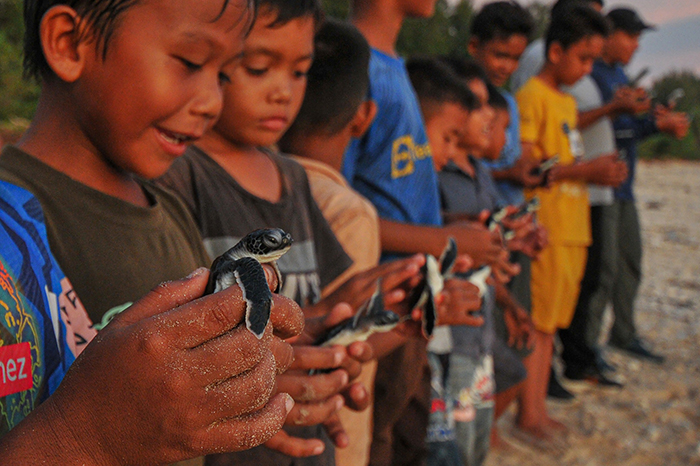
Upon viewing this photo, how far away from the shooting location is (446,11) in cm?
1988

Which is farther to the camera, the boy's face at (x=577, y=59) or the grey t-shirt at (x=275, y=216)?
the boy's face at (x=577, y=59)

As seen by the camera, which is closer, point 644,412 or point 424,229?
point 424,229

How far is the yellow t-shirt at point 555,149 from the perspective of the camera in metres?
3.94

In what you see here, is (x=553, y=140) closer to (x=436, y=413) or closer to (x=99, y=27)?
(x=436, y=413)

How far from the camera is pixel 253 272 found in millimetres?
660

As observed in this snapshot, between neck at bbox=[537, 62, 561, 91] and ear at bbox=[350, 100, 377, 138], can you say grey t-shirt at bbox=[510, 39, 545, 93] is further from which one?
ear at bbox=[350, 100, 377, 138]

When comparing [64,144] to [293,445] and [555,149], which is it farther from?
[555,149]

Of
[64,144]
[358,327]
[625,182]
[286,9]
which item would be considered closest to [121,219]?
[64,144]

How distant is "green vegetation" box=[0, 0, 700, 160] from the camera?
8883 millimetres

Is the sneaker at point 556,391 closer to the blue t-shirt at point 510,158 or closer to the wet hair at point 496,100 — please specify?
the blue t-shirt at point 510,158

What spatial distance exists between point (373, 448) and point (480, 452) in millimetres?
865

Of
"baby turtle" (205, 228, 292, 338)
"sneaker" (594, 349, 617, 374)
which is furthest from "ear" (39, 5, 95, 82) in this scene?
"sneaker" (594, 349, 617, 374)

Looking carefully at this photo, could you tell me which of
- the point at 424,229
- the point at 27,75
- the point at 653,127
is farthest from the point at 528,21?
the point at 27,75

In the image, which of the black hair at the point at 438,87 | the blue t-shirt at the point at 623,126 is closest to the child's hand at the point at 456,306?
the black hair at the point at 438,87
